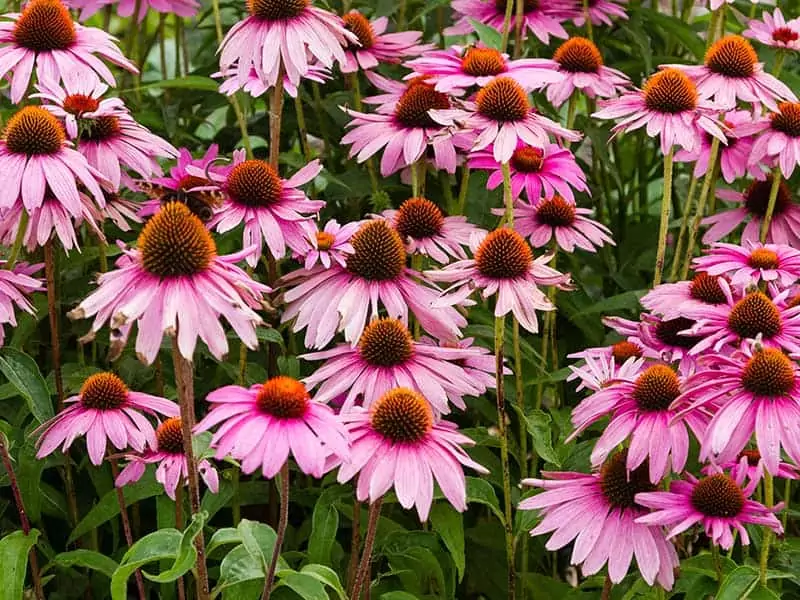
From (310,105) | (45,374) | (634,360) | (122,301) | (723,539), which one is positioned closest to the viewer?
(122,301)

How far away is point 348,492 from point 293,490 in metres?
0.22

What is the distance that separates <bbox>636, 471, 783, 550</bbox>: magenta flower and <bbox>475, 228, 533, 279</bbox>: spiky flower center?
322mm

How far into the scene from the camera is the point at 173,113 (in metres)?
2.39

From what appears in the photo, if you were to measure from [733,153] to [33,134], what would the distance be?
117cm

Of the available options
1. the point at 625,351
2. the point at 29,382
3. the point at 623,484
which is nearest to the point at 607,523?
the point at 623,484

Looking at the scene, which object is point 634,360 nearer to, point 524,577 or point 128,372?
point 524,577

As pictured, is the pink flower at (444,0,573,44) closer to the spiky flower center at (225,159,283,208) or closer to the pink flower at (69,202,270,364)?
the spiky flower center at (225,159,283,208)

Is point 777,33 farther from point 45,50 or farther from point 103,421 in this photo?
point 103,421

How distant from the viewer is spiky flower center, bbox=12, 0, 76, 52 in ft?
5.74

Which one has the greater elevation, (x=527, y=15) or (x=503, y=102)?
(x=503, y=102)

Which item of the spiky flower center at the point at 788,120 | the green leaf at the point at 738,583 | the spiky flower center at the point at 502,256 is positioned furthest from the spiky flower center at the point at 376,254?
the spiky flower center at the point at 788,120

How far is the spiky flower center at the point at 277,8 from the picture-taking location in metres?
1.68

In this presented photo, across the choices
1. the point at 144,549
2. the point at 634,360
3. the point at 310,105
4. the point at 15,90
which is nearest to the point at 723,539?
the point at 634,360

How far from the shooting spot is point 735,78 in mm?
1932
